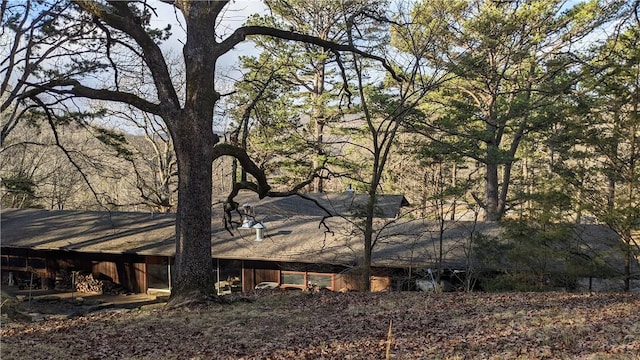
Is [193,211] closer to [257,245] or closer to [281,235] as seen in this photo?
[257,245]

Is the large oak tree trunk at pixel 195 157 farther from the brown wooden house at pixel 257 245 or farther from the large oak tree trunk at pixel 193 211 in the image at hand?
the brown wooden house at pixel 257 245

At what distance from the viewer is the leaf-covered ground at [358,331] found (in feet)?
17.3

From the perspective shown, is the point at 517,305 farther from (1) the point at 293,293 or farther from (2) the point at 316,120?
(2) the point at 316,120

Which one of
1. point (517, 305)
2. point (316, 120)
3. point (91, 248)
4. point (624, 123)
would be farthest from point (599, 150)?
point (91, 248)

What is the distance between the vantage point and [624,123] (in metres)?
10.5

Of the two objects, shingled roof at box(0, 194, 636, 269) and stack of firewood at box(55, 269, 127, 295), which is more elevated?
shingled roof at box(0, 194, 636, 269)

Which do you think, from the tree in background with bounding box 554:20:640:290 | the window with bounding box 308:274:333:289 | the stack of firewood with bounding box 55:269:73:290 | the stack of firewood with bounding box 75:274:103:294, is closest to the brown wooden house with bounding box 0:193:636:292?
the window with bounding box 308:274:333:289

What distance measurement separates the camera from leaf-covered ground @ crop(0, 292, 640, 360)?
526cm

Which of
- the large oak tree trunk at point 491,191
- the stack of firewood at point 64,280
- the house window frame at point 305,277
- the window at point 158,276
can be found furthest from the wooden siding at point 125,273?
the large oak tree trunk at point 491,191

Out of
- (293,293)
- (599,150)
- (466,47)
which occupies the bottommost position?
(293,293)

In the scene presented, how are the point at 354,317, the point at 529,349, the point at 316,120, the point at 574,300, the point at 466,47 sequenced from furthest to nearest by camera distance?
1. the point at 316,120
2. the point at 466,47
3. the point at 574,300
4. the point at 354,317
5. the point at 529,349

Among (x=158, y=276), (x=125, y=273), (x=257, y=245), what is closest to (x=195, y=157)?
(x=257, y=245)

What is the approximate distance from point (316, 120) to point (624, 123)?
16359 mm

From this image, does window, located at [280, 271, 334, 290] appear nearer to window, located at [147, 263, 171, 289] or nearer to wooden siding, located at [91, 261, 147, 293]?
window, located at [147, 263, 171, 289]
